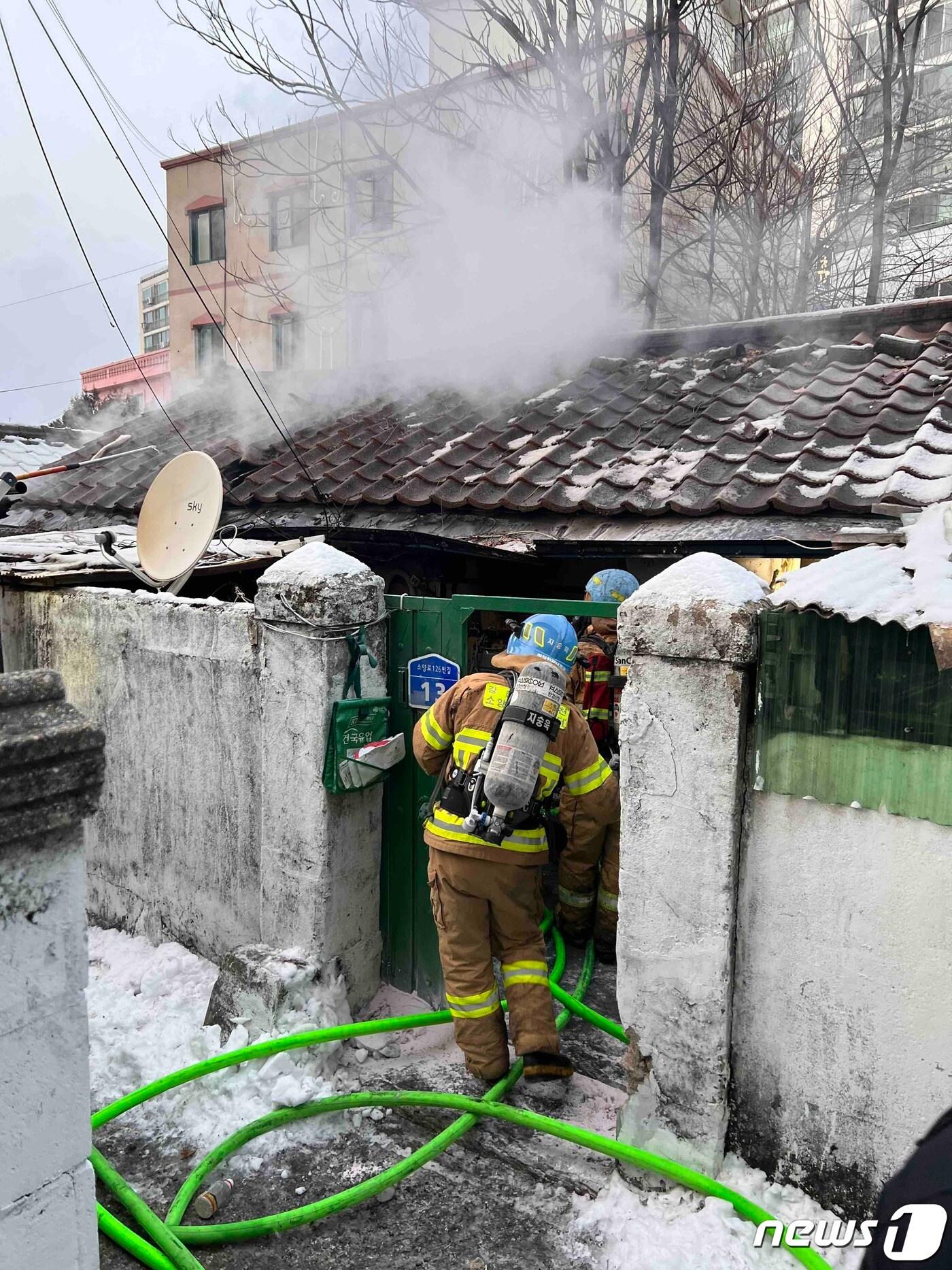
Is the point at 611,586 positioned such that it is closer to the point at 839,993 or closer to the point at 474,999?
the point at 474,999

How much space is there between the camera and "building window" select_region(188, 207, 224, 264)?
26.3 metres

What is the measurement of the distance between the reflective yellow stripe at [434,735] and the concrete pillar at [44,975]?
2.10 metres

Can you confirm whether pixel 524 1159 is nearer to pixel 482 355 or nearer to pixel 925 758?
pixel 925 758

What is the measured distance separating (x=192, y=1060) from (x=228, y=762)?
4.83 feet

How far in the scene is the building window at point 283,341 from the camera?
2384 cm

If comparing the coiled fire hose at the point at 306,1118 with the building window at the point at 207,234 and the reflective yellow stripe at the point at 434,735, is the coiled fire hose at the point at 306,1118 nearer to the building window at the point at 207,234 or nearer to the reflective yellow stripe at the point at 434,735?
the reflective yellow stripe at the point at 434,735

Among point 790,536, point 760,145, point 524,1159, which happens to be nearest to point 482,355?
point 790,536

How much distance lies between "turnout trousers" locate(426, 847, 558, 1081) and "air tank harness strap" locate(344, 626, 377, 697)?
0.90m

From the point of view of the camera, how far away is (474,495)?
6711mm

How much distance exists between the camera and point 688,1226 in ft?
9.78

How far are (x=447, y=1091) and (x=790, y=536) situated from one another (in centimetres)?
347

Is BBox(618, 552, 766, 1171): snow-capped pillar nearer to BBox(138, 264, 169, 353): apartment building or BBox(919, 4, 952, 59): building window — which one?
BBox(919, 4, 952, 59): building window

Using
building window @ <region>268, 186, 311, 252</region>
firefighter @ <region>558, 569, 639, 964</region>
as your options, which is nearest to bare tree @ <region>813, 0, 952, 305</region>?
firefighter @ <region>558, 569, 639, 964</region>

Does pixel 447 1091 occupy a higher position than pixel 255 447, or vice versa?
pixel 255 447
